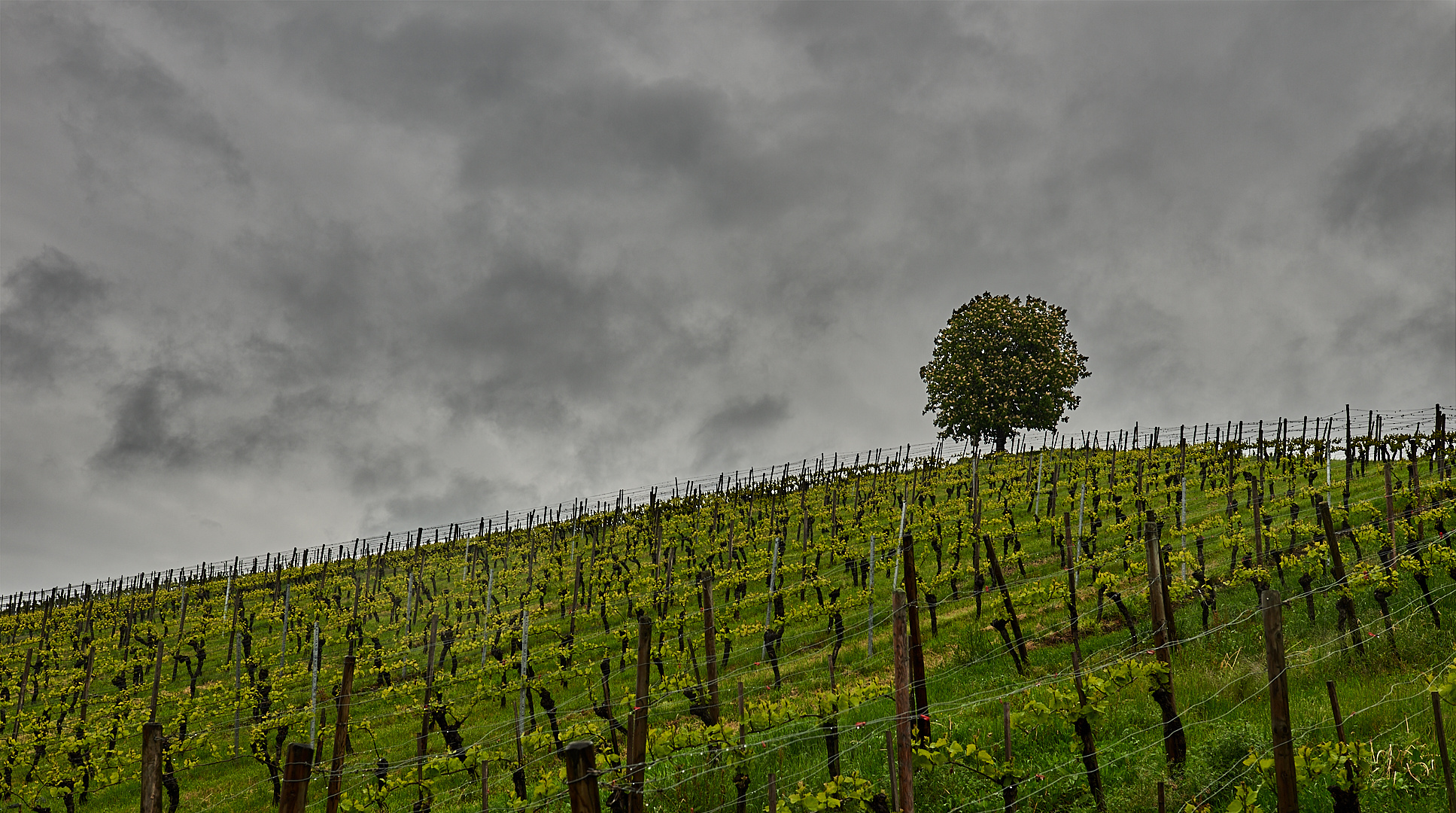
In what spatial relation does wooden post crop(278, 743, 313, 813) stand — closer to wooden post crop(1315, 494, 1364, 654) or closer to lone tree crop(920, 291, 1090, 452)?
wooden post crop(1315, 494, 1364, 654)

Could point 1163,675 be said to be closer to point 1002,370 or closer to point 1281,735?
point 1281,735

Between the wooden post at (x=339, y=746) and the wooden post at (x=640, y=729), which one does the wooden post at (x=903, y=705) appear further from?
the wooden post at (x=339, y=746)

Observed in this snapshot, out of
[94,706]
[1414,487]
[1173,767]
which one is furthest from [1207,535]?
[94,706]

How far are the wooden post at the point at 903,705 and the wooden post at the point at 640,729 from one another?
93.2 inches

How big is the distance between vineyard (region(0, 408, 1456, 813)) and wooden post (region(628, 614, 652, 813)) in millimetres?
45

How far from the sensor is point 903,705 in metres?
7.03

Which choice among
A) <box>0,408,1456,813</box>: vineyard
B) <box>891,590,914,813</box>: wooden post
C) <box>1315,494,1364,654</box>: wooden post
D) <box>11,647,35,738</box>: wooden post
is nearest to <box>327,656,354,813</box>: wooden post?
<box>0,408,1456,813</box>: vineyard

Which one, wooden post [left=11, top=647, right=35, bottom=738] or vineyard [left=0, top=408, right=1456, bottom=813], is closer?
vineyard [left=0, top=408, right=1456, bottom=813]

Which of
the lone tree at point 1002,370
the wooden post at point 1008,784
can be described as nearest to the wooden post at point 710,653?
the wooden post at point 1008,784

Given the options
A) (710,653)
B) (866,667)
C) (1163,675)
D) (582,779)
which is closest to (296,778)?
(582,779)

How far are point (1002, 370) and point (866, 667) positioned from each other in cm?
3427

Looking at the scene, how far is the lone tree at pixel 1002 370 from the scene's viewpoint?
4788 cm

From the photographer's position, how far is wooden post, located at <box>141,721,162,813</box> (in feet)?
19.1

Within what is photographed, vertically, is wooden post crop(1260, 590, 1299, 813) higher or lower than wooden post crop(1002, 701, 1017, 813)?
higher
